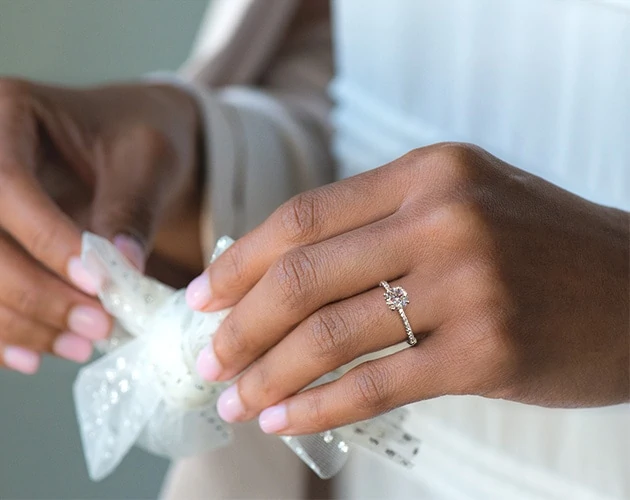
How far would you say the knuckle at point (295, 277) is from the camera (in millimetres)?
337

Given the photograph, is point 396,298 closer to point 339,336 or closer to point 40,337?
point 339,336

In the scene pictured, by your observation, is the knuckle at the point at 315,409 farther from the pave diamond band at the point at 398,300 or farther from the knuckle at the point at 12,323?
the knuckle at the point at 12,323

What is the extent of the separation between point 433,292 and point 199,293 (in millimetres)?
126

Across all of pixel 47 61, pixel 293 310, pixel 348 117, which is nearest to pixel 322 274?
pixel 293 310

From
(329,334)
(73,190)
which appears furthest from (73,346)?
(329,334)

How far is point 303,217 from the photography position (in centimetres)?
35

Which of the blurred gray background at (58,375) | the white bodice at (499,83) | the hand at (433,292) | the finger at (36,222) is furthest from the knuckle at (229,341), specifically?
the blurred gray background at (58,375)

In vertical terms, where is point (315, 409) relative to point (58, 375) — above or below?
above

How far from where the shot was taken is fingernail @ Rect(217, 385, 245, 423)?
1.26 feet

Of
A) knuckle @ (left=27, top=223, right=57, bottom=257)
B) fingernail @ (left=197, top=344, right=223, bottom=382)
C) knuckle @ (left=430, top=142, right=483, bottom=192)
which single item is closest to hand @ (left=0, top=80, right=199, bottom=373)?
knuckle @ (left=27, top=223, right=57, bottom=257)

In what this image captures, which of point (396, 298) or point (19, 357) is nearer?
point (396, 298)

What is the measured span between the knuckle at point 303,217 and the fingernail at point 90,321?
186 millimetres

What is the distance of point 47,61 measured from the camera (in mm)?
943

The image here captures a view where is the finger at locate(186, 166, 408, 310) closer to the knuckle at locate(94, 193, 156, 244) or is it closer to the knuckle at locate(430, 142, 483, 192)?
the knuckle at locate(430, 142, 483, 192)
